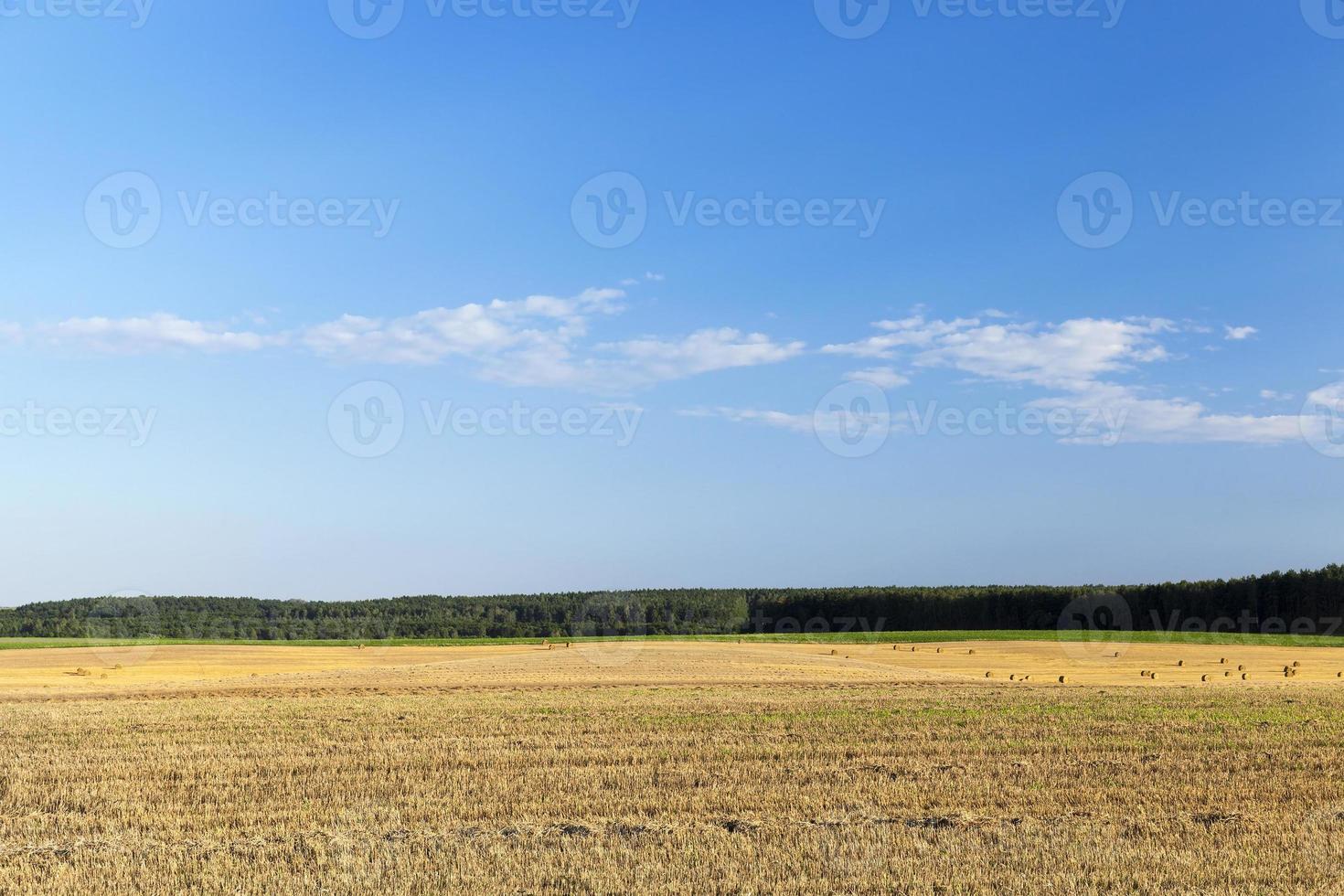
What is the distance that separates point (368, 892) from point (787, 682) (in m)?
30.2

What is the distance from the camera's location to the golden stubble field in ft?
39.8

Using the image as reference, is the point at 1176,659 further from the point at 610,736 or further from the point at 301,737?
the point at 301,737

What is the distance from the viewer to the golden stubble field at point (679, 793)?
39.8ft

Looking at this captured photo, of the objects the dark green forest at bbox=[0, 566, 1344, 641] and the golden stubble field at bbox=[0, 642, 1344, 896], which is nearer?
the golden stubble field at bbox=[0, 642, 1344, 896]

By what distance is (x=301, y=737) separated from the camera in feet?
75.3

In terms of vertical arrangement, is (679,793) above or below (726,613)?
above

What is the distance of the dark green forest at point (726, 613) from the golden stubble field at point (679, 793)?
243ft

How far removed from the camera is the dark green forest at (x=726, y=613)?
101062mm

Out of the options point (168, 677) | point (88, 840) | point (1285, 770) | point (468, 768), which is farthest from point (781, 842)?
point (168, 677)

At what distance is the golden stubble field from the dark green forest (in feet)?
243

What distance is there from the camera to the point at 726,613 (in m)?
151

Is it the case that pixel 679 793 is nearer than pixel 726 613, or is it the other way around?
pixel 679 793

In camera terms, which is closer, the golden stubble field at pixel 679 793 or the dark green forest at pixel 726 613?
the golden stubble field at pixel 679 793

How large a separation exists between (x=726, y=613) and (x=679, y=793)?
13546cm
